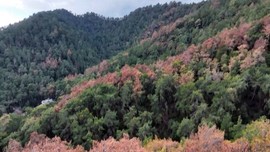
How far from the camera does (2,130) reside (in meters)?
99.2

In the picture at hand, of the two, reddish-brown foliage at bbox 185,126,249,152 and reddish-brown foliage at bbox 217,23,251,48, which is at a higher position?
reddish-brown foliage at bbox 217,23,251,48

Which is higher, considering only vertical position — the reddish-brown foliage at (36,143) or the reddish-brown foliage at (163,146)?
the reddish-brown foliage at (163,146)

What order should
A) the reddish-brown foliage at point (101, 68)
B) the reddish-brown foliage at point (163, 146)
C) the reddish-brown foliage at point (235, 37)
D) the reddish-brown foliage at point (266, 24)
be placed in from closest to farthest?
the reddish-brown foliage at point (163, 146) < the reddish-brown foliage at point (266, 24) < the reddish-brown foliage at point (235, 37) < the reddish-brown foliage at point (101, 68)

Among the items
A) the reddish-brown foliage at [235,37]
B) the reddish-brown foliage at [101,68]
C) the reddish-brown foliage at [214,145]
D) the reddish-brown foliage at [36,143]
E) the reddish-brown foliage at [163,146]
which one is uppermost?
the reddish-brown foliage at [235,37]

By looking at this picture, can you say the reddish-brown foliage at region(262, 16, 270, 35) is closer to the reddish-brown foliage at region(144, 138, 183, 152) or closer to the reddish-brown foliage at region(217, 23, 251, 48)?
the reddish-brown foliage at region(217, 23, 251, 48)

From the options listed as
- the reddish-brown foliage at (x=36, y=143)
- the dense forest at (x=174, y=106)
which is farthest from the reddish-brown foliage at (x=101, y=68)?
the reddish-brown foliage at (x=36, y=143)

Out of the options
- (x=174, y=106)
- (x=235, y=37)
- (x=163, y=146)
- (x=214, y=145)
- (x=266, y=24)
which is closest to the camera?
(x=214, y=145)

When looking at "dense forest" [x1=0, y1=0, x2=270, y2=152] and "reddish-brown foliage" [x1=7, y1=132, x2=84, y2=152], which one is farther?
"reddish-brown foliage" [x1=7, y1=132, x2=84, y2=152]

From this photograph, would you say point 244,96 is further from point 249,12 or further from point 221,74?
point 249,12

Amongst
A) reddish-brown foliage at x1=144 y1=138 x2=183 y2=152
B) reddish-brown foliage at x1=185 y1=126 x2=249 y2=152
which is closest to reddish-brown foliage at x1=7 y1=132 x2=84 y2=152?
reddish-brown foliage at x1=144 y1=138 x2=183 y2=152

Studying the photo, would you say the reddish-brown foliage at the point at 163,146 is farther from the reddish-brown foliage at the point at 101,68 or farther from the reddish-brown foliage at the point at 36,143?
the reddish-brown foliage at the point at 101,68

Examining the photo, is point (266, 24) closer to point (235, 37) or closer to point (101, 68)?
point (235, 37)

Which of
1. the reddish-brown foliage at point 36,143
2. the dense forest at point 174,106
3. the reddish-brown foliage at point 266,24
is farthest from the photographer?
the reddish-brown foliage at point 266,24

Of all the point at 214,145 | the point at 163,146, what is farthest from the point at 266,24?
the point at 214,145
